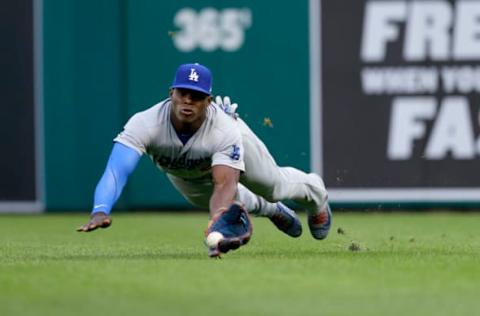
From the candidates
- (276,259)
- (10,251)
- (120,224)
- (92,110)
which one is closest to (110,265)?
(276,259)

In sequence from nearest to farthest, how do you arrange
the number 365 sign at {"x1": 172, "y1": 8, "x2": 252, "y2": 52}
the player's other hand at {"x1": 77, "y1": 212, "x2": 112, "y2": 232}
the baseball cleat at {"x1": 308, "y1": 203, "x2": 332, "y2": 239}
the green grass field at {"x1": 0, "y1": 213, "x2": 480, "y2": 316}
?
the green grass field at {"x1": 0, "y1": 213, "x2": 480, "y2": 316}
the player's other hand at {"x1": 77, "y1": 212, "x2": 112, "y2": 232}
the baseball cleat at {"x1": 308, "y1": 203, "x2": 332, "y2": 239}
the number 365 sign at {"x1": 172, "y1": 8, "x2": 252, "y2": 52}

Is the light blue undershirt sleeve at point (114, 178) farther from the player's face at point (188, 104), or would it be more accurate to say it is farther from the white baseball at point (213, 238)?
the white baseball at point (213, 238)

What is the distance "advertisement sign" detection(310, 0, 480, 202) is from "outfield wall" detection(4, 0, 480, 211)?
0.03 feet

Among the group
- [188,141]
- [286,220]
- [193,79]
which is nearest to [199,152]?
[188,141]

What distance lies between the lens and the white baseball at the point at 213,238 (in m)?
7.91

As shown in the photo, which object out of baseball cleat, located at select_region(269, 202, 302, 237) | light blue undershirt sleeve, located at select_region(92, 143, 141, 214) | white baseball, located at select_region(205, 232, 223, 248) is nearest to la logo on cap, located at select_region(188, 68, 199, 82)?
light blue undershirt sleeve, located at select_region(92, 143, 141, 214)

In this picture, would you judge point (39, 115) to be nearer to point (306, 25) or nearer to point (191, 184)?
point (306, 25)

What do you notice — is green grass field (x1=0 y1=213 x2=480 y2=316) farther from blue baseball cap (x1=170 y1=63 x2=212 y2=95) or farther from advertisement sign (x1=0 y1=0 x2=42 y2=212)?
advertisement sign (x1=0 y1=0 x2=42 y2=212)

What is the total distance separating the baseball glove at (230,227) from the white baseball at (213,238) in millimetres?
13

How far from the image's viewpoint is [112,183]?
809cm

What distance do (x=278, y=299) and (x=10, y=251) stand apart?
3.58 meters

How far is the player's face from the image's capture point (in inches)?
326

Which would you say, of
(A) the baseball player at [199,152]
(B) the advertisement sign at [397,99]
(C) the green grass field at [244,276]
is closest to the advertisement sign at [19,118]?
(B) the advertisement sign at [397,99]

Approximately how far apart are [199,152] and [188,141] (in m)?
0.09
